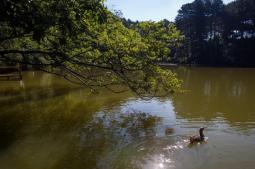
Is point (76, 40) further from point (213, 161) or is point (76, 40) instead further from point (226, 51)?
point (226, 51)

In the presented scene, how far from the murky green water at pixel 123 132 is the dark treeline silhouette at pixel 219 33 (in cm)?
4216

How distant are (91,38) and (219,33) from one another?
204 ft

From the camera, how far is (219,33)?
228 feet

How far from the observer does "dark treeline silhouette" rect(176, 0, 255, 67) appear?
63256 mm

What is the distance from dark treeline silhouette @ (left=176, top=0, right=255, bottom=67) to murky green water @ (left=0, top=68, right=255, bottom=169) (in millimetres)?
42160

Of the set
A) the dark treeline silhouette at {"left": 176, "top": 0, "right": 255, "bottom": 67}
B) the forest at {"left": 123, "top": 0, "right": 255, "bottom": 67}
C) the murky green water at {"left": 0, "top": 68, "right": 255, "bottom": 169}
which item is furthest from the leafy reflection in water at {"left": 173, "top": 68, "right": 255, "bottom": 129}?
the dark treeline silhouette at {"left": 176, "top": 0, "right": 255, "bottom": 67}

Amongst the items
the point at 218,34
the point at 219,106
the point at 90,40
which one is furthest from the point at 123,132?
the point at 218,34

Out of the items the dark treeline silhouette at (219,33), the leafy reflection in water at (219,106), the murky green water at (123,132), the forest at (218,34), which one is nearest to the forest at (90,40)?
the murky green water at (123,132)

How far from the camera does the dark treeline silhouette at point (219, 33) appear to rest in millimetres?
63256

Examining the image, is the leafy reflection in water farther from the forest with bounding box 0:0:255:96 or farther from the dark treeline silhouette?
the dark treeline silhouette

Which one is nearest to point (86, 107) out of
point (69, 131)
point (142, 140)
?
point (69, 131)

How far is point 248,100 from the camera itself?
2200 centimetres

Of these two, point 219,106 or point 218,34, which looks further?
point 218,34

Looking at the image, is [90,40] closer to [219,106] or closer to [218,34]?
[219,106]
